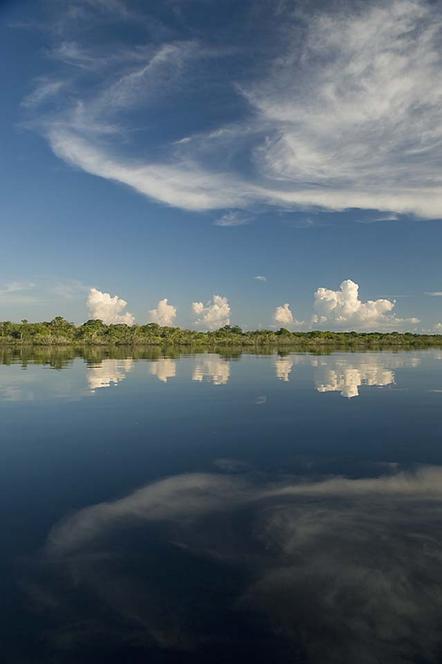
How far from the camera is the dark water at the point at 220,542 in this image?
254 inches

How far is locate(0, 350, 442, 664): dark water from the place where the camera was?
21.1 ft

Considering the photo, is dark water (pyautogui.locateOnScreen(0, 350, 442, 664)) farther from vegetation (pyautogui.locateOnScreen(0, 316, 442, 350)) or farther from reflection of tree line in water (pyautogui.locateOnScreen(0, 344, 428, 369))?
vegetation (pyautogui.locateOnScreen(0, 316, 442, 350))

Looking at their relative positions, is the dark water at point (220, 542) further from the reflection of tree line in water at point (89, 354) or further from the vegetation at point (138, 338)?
the vegetation at point (138, 338)

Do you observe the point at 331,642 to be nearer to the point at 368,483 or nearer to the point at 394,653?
the point at 394,653

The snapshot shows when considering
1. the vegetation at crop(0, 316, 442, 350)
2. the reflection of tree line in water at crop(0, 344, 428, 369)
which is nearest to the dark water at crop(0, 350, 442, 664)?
the reflection of tree line in water at crop(0, 344, 428, 369)

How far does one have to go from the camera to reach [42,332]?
14500 centimetres

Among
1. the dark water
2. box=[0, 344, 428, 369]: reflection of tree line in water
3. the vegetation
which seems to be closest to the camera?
the dark water

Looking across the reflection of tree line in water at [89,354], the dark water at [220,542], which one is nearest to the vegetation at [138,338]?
the reflection of tree line in water at [89,354]

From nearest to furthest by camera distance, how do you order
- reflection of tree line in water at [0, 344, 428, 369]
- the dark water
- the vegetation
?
the dark water, reflection of tree line in water at [0, 344, 428, 369], the vegetation

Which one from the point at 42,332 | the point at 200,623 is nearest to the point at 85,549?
the point at 200,623

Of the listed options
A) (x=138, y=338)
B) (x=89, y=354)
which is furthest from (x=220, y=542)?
(x=138, y=338)

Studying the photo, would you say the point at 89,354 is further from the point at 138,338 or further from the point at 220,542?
the point at 220,542

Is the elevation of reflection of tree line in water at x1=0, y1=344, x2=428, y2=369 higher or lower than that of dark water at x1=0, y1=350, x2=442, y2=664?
higher

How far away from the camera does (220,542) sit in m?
9.27
